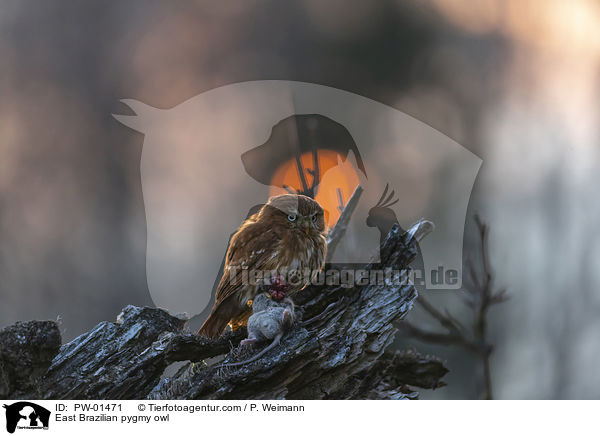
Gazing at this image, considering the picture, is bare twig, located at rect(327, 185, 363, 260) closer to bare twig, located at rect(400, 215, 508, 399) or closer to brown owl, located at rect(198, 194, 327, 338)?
brown owl, located at rect(198, 194, 327, 338)

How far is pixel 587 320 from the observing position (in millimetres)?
1420

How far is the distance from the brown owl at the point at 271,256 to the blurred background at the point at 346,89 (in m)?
0.26

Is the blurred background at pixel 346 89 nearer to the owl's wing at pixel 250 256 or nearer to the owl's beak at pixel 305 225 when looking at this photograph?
the owl's wing at pixel 250 256

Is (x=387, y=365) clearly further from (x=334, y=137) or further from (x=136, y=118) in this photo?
(x=136, y=118)

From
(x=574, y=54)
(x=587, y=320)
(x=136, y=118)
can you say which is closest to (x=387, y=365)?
(x=587, y=320)

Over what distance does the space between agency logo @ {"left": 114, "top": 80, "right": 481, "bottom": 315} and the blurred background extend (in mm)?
47

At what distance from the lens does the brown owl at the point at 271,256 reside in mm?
1275

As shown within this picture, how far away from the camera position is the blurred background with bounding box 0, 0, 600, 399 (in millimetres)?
1393

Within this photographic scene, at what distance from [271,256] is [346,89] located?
57 centimetres

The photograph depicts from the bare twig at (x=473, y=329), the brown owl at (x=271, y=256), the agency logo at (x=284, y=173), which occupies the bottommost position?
the bare twig at (x=473, y=329)
